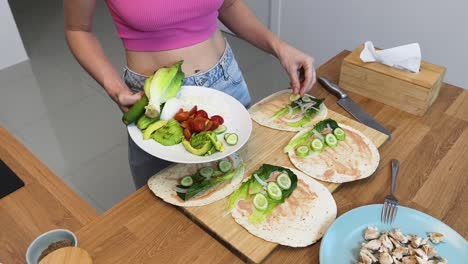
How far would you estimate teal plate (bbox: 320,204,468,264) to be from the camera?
0.71m

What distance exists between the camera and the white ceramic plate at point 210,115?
0.80 m

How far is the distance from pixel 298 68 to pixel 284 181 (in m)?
0.36

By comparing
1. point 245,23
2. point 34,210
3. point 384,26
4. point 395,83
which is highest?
point 245,23

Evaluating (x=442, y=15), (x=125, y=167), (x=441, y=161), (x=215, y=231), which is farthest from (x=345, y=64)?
(x=125, y=167)

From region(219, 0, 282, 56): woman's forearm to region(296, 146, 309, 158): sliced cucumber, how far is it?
0.34 m

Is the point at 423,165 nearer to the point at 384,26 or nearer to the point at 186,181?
the point at 186,181

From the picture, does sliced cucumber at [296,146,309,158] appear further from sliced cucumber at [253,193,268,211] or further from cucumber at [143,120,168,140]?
cucumber at [143,120,168,140]

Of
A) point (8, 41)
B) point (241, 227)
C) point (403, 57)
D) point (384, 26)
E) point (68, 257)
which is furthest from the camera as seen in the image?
point (8, 41)

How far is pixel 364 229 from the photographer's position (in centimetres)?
75

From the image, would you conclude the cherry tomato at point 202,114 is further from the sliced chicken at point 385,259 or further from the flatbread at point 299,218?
the sliced chicken at point 385,259

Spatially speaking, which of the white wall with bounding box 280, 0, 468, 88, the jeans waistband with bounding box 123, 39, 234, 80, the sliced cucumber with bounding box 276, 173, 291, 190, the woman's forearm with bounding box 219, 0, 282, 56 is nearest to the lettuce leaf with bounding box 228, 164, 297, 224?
the sliced cucumber with bounding box 276, 173, 291, 190

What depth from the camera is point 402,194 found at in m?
0.86

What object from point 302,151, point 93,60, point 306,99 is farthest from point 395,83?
point 93,60

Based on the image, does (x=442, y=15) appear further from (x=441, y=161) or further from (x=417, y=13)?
(x=441, y=161)
